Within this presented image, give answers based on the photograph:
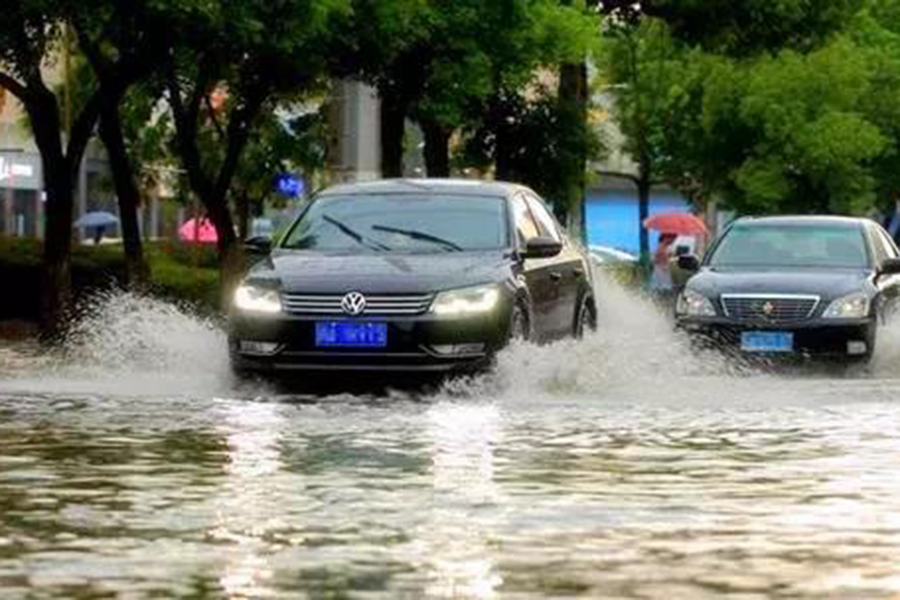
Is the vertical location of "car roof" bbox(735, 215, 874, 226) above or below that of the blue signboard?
below

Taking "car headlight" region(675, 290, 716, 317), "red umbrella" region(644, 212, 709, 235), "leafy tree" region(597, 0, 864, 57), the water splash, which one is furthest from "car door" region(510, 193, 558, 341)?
"red umbrella" region(644, 212, 709, 235)

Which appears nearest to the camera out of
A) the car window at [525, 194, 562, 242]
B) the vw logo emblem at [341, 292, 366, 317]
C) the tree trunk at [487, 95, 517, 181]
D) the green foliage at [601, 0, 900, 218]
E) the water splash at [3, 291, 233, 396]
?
the vw logo emblem at [341, 292, 366, 317]

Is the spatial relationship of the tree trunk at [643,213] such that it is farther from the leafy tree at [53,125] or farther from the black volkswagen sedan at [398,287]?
the black volkswagen sedan at [398,287]

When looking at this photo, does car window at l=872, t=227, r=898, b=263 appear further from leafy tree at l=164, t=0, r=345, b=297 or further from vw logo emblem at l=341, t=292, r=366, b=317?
vw logo emblem at l=341, t=292, r=366, b=317

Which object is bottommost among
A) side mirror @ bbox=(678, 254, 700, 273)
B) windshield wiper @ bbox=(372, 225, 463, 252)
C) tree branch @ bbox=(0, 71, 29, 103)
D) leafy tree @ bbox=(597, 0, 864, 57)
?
side mirror @ bbox=(678, 254, 700, 273)

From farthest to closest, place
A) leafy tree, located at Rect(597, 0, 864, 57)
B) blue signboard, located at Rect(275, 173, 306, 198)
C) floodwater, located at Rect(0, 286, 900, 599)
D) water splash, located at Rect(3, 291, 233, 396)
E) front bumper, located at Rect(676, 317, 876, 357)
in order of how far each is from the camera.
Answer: blue signboard, located at Rect(275, 173, 306, 198)
leafy tree, located at Rect(597, 0, 864, 57)
front bumper, located at Rect(676, 317, 876, 357)
water splash, located at Rect(3, 291, 233, 396)
floodwater, located at Rect(0, 286, 900, 599)

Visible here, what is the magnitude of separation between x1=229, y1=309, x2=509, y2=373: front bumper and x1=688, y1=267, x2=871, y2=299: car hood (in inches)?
241

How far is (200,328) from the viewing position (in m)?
25.1

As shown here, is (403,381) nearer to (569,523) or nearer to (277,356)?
(277,356)

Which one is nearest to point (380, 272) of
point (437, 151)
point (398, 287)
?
point (398, 287)

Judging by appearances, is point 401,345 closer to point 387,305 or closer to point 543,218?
point 387,305

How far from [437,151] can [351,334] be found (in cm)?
2461

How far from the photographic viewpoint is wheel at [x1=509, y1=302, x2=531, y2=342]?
69.7ft

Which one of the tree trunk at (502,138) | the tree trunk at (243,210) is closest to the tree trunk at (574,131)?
the tree trunk at (502,138)
